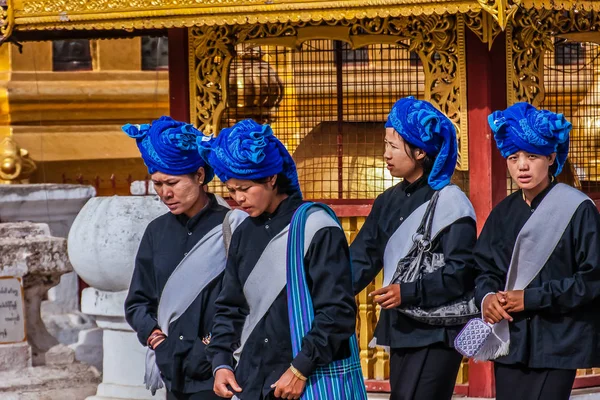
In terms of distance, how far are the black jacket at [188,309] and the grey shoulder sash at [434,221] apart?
782 mm

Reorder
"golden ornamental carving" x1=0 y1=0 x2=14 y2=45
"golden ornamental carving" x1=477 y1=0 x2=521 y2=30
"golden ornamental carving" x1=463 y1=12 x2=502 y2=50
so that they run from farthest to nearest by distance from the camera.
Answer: "golden ornamental carving" x1=0 y1=0 x2=14 y2=45
"golden ornamental carving" x1=463 y1=12 x2=502 y2=50
"golden ornamental carving" x1=477 y1=0 x2=521 y2=30

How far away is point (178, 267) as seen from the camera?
6.05 metres

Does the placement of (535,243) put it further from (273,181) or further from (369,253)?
(273,181)

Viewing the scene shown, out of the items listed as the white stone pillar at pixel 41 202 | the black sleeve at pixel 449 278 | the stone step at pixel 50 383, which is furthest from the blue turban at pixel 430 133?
the white stone pillar at pixel 41 202

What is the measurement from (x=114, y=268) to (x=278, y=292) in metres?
2.35

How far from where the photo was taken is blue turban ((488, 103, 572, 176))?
235 inches

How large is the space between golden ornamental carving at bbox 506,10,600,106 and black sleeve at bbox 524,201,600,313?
268 centimetres

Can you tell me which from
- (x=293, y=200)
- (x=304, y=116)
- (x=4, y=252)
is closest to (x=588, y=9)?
(x=304, y=116)

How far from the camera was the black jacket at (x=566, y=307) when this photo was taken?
5766 mm

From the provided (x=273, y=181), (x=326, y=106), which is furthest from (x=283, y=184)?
(x=326, y=106)

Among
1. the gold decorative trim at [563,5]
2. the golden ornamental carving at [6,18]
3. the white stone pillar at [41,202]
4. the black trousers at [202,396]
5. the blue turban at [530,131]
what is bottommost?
the black trousers at [202,396]

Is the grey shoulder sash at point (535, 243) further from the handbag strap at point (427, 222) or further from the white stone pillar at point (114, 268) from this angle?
the white stone pillar at point (114, 268)

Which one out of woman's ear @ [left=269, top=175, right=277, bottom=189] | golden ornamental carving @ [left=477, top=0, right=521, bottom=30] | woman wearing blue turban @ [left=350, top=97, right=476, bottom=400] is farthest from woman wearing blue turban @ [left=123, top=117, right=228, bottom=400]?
golden ornamental carving @ [left=477, top=0, right=521, bottom=30]

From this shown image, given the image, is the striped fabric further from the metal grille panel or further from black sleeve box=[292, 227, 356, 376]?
the metal grille panel
